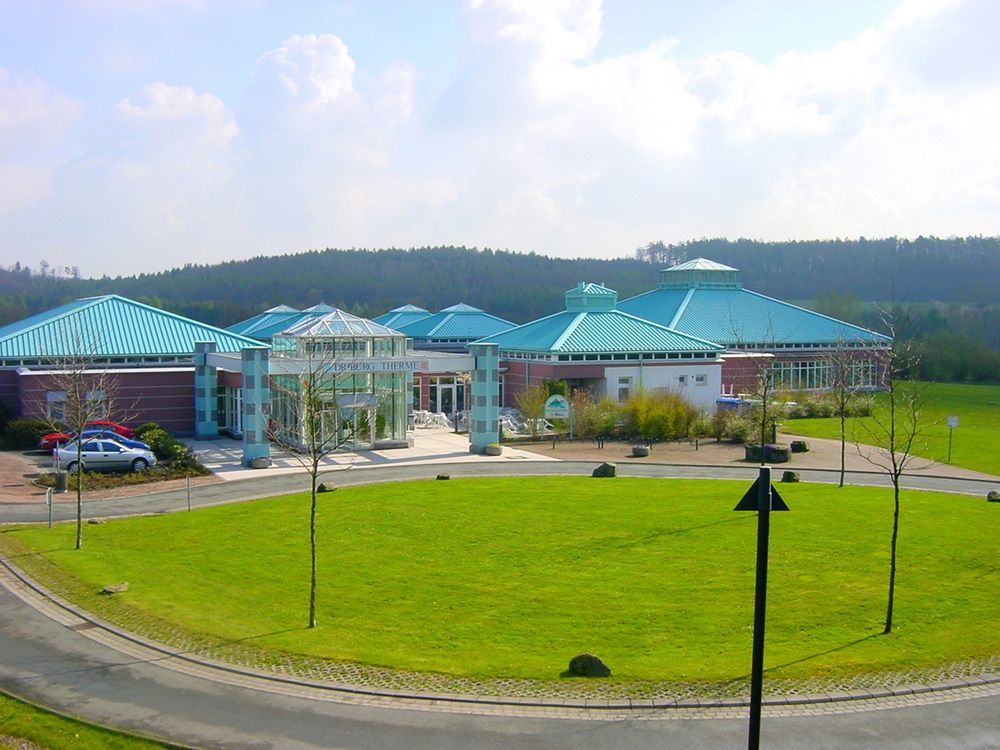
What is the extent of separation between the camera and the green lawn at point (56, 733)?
12.5 m

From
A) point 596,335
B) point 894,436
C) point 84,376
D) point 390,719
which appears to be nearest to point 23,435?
point 84,376

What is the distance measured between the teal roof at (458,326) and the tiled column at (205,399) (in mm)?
26611

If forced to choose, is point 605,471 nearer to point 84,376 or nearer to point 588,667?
point 588,667

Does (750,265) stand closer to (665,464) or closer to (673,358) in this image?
(673,358)

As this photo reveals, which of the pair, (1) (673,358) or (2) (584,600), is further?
(1) (673,358)

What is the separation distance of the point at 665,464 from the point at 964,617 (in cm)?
2105

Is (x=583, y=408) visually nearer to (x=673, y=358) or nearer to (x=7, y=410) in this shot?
(x=673, y=358)

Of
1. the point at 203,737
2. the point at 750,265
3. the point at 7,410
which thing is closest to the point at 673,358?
the point at 7,410

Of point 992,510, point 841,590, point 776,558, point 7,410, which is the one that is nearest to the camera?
point 841,590

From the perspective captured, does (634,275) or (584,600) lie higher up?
(634,275)

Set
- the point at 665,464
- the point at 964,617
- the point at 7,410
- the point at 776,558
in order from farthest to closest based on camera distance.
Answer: the point at 7,410 → the point at 665,464 → the point at 776,558 → the point at 964,617

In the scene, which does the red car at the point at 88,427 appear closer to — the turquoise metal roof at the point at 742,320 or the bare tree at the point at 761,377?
the bare tree at the point at 761,377

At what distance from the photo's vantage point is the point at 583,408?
48094 millimetres

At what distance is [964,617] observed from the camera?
1798cm
